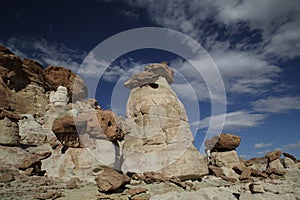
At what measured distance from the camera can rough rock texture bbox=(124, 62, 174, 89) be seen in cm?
2345

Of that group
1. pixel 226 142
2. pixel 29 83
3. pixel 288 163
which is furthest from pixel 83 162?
pixel 29 83

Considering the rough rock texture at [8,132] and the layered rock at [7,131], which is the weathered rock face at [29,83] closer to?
the layered rock at [7,131]

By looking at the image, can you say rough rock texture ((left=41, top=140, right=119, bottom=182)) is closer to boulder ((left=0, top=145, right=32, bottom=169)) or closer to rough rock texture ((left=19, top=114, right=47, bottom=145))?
boulder ((left=0, top=145, right=32, bottom=169))

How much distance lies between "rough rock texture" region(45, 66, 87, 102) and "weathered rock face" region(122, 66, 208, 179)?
12037 millimetres

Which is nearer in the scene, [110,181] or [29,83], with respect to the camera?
[110,181]

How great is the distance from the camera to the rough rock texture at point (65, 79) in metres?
29.7

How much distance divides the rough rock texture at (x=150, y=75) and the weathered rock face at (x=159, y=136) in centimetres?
21

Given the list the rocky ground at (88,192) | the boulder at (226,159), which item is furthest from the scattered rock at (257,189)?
the boulder at (226,159)

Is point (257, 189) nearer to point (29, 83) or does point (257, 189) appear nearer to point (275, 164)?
point (275, 164)

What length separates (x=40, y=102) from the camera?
91.9 feet

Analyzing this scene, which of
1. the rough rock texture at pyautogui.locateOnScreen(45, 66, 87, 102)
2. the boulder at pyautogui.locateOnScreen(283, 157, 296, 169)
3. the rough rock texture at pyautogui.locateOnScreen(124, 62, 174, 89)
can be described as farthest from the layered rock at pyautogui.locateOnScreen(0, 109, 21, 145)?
the boulder at pyautogui.locateOnScreen(283, 157, 296, 169)

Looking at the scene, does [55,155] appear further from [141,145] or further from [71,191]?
[141,145]

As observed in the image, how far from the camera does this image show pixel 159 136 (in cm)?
1848

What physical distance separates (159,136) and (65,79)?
1881 cm
